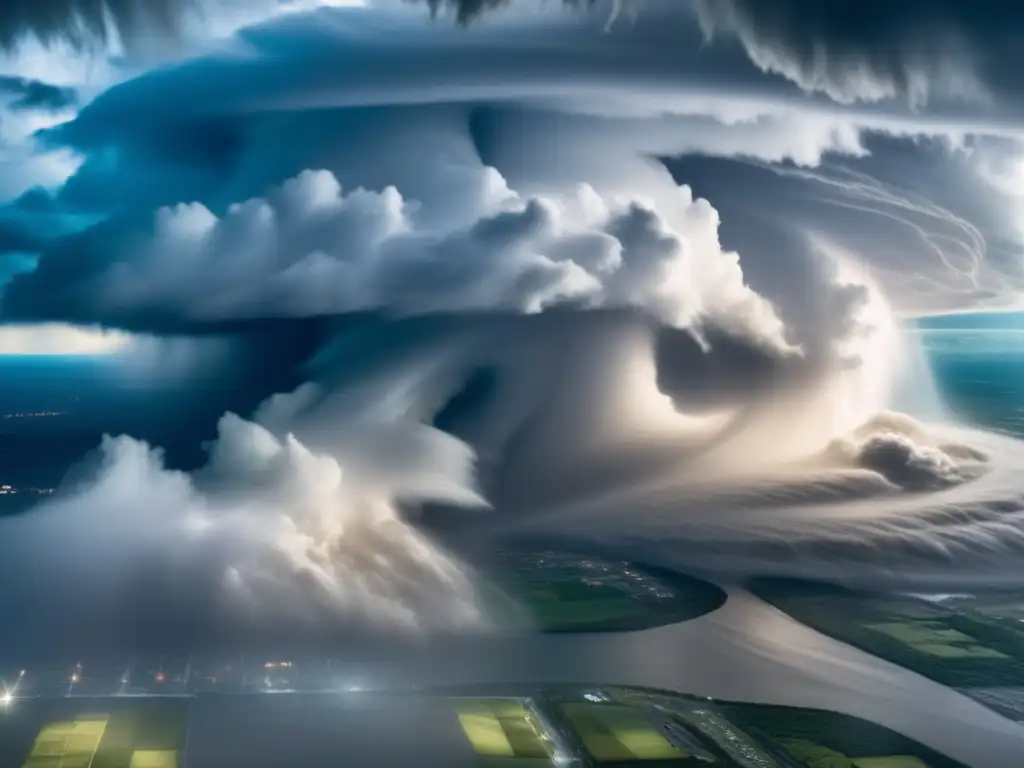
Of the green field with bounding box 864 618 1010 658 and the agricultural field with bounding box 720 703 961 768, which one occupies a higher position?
the green field with bounding box 864 618 1010 658

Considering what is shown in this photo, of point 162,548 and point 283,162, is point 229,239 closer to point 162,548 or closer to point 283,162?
point 283,162

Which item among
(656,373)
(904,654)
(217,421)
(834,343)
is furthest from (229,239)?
(904,654)

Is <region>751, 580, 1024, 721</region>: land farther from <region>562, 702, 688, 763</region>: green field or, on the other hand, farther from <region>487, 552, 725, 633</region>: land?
<region>562, 702, 688, 763</region>: green field

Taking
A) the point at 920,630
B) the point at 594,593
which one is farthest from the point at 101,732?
the point at 920,630

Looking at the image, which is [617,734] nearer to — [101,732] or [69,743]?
[101,732]

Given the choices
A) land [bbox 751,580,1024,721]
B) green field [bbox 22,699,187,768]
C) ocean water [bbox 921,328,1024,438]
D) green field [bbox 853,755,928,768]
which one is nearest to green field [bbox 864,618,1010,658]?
land [bbox 751,580,1024,721]

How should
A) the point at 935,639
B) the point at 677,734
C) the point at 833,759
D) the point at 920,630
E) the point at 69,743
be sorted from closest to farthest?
the point at 69,743 < the point at 833,759 < the point at 677,734 < the point at 935,639 < the point at 920,630
